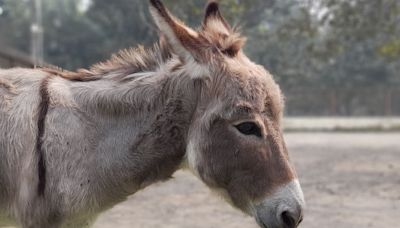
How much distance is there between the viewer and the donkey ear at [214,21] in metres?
3.50

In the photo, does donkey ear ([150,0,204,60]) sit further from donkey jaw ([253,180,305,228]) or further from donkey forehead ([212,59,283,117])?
donkey jaw ([253,180,305,228])

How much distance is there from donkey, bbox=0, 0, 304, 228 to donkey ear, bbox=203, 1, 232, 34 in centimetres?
12

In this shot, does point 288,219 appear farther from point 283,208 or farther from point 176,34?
point 176,34

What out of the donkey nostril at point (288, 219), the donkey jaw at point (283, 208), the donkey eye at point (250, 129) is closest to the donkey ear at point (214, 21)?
the donkey eye at point (250, 129)

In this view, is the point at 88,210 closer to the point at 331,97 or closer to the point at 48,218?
the point at 48,218

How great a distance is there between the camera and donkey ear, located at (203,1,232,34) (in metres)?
3.50

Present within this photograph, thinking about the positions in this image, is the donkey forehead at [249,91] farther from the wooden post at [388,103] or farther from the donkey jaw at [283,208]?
the wooden post at [388,103]

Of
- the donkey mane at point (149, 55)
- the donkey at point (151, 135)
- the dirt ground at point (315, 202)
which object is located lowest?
the dirt ground at point (315, 202)

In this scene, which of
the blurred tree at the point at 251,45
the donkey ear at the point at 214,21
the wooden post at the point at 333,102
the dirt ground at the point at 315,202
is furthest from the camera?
the wooden post at the point at 333,102

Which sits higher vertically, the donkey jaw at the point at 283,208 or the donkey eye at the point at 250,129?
the donkey eye at the point at 250,129

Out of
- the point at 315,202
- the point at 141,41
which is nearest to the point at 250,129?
the point at 315,202

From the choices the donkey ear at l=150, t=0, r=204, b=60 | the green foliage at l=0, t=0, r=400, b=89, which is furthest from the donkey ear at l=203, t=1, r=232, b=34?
the green foliage at l=0, t=0, r=400, b=89

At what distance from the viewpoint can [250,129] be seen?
3059mm

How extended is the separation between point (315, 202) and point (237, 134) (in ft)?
19.2
